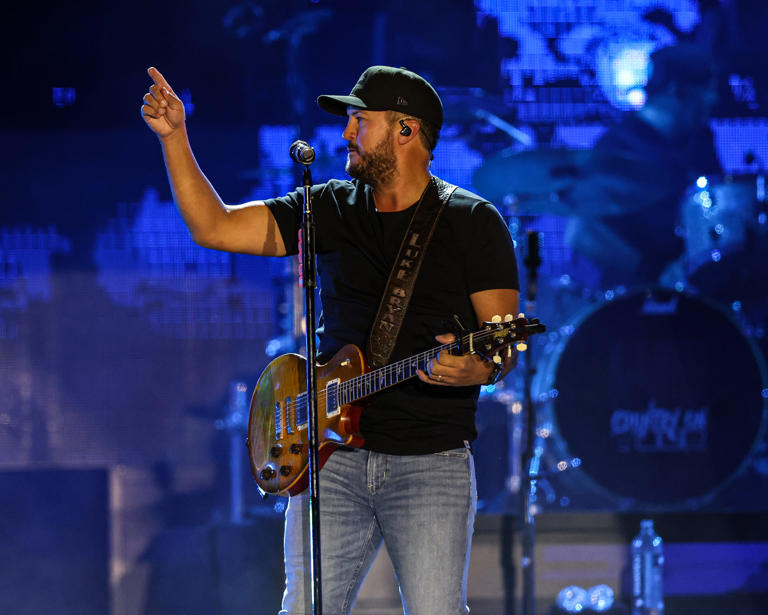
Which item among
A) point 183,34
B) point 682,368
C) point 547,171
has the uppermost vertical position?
point 183,34

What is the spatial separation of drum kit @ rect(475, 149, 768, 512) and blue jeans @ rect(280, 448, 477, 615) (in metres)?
2.46

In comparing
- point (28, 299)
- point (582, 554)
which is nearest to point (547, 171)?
point (582, 554)

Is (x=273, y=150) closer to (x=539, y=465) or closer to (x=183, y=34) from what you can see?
(x=183, y=34)

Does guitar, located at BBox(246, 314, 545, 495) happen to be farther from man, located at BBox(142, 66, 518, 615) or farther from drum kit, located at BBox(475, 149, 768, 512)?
drum kit, located at BBox(475, 149, 768, 512)

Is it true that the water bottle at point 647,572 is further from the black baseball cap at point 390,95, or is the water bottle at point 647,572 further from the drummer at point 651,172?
the black baseball cap at point 390,95

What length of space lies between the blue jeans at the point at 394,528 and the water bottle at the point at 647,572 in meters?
2.79

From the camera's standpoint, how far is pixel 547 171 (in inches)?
201

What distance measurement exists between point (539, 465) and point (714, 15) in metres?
2.96

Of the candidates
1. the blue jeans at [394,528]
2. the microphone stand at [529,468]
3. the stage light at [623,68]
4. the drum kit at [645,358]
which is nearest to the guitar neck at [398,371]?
the blue jeans at [394,528]

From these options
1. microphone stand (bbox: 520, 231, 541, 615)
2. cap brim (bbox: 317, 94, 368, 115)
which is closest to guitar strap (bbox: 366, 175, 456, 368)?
cap brim (bbox: 317, 94, 368, 115)

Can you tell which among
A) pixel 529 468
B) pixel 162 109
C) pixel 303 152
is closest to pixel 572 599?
pixel 529 468

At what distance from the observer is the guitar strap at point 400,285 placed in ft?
8.67

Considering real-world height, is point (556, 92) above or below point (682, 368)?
above

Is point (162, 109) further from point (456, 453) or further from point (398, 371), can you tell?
point (456, 453)
